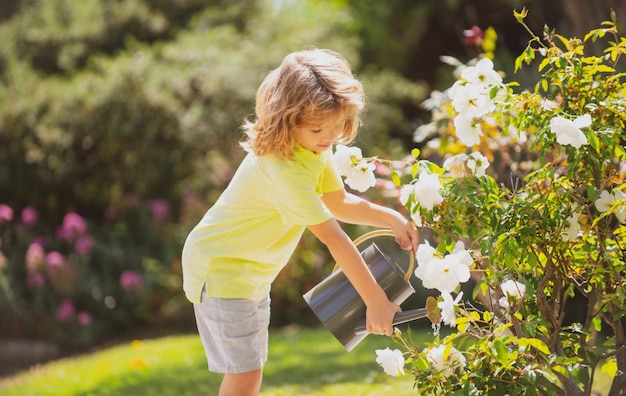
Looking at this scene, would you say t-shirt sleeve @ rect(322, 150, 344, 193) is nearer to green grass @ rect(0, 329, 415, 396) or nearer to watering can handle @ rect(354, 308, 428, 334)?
watering can handle @ rect(354, 308, 428, 334)

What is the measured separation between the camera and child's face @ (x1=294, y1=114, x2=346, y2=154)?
2.41 metres

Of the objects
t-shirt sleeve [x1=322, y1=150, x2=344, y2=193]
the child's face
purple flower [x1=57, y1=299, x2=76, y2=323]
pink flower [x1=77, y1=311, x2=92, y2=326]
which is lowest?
pink flower [x1=77, y1=311, x2=92, y2=326]

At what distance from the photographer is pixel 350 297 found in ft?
8.20

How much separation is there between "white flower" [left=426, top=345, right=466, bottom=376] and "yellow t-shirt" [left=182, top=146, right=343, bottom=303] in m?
0.61

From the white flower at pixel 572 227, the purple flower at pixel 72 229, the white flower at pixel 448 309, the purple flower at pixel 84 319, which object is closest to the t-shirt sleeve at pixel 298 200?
the white flower at pixel 448 309

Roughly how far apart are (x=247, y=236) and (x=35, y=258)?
15.0 feet

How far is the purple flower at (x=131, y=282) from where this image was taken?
Result: 679 cm

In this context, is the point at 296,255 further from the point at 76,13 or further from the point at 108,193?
the point at 76,13

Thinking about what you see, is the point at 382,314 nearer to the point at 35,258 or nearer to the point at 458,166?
the point at 458,166

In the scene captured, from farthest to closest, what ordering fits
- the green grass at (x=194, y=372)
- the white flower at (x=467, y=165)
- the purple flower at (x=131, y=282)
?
the purple flower at (x=131, y=282), the green grass at (x=194, y=372), the white flower at (x=467, y=165)

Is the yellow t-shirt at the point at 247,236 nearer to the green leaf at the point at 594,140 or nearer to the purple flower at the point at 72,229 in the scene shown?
the green leaf at the point at 594,140

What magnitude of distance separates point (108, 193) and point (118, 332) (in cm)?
134

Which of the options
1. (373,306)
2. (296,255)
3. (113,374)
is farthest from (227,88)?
(373,306)

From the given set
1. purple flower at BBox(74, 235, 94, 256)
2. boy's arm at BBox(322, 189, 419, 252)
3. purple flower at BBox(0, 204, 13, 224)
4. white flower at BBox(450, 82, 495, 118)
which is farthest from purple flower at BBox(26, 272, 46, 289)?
white flower at BBox(450, 82, 495, 118)
